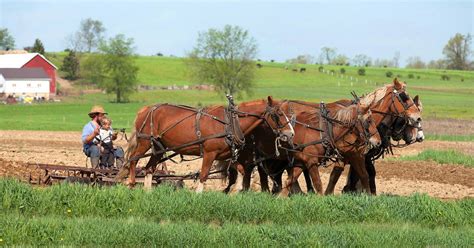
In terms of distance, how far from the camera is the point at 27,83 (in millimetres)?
93812

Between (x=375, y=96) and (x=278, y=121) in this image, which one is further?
(x=375, y=96)

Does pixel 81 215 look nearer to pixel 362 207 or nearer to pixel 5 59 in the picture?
pixel 362 207

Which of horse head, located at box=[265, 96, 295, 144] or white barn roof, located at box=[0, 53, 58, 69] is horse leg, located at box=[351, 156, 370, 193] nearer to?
horse head, located at box=[265, 96, 295, 144]

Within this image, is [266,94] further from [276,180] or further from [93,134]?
[276,180]

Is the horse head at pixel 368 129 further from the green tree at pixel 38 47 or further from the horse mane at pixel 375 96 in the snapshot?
the green tree at pixel 38 47

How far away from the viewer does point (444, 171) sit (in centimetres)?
2119

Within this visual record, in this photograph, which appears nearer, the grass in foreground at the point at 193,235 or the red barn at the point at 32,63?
the grass in foreground at the point at 193,235

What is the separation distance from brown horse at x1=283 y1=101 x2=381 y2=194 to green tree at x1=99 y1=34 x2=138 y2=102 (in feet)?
233

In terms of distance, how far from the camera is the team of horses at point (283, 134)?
521 inches

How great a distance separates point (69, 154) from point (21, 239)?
15286 mm

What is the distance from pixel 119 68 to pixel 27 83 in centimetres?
1480

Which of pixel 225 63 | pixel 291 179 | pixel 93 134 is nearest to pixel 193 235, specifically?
pixel 291 179

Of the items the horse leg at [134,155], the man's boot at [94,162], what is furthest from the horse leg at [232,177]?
the man's boot at [94,162]

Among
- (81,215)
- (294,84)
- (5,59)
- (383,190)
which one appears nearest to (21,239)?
(81,215)
